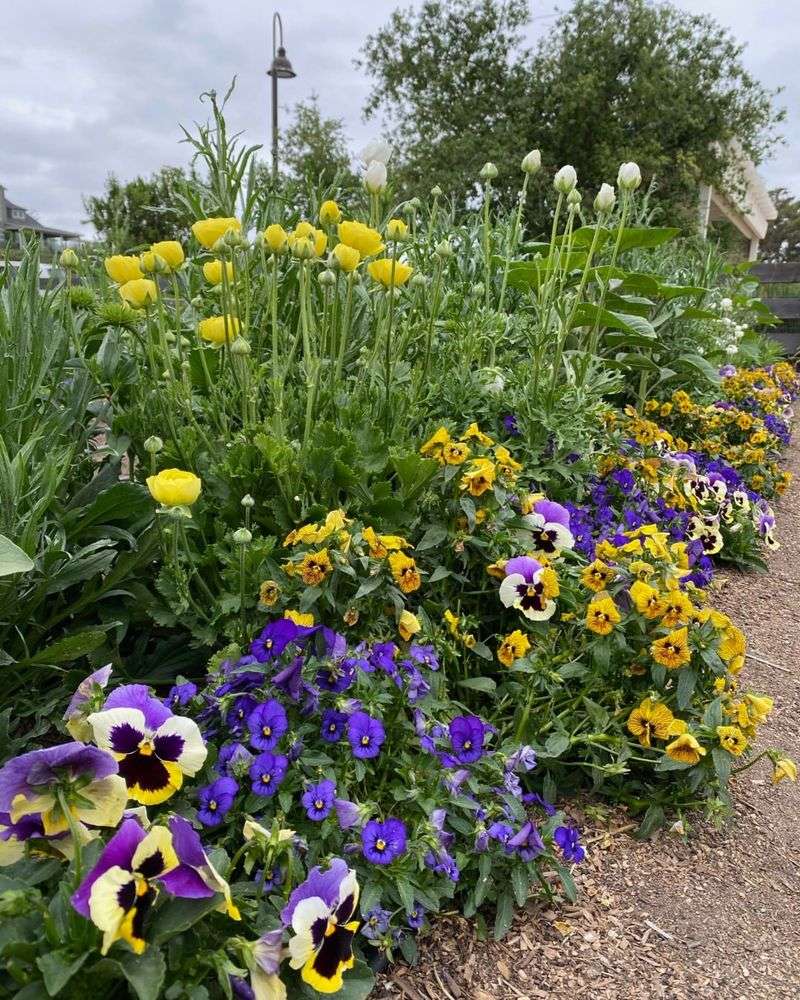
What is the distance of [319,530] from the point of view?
153 centimetres

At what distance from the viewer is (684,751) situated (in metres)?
1.59

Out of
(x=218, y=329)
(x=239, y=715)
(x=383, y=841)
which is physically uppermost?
(x=218, y=329)

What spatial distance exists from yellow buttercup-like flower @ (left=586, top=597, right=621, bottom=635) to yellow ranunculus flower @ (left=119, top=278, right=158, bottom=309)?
110 cm

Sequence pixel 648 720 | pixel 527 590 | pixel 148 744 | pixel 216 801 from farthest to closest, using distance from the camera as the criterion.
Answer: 1. pixel 527 590
2. pixel 648 720
3. pixel 216 801
4. pixel 148 744

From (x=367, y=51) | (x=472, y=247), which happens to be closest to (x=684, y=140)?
(x=367, y=51)

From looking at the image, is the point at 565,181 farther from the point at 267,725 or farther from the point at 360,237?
the point at 267,725

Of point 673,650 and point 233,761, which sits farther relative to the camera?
point 673,650

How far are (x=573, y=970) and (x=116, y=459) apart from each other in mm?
1290

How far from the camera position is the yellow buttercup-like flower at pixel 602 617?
168cm

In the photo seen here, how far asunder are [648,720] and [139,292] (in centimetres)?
134

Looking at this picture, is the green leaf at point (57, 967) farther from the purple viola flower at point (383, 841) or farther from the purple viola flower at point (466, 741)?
the purple viola flower at point (466, 741)

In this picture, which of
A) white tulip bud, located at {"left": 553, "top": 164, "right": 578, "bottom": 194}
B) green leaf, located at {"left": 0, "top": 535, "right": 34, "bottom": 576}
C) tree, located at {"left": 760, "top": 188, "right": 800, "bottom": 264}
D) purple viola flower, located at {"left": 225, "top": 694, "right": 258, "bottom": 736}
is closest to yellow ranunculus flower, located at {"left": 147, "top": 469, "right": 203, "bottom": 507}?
green leaf, located at {"left": 0, "top": 535, "right": 34, "bottom": 576}

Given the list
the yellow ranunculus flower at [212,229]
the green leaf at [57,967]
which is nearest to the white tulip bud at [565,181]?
the yellow ranunculus flower at [212,229]

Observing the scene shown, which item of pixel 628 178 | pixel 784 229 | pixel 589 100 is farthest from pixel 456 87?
pixel 784 229
